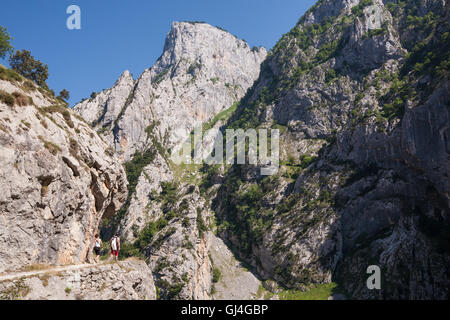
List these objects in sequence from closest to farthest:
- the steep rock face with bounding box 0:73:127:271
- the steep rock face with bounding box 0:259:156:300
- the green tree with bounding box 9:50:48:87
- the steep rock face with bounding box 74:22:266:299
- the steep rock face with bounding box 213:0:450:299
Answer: the steep rock face with bounding box 0:259:156:300 → the steep rock face with bounding box 0:73:127:271 → the green tree with bounding box 9:50:48:87 → the steep rock face with bounding box 213:0:450:299 → the steep rock face with bounding box 74:22:266:299

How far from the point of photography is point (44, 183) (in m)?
27.0

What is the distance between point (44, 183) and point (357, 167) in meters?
92.9

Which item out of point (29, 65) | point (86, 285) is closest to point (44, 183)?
point (86, 285)

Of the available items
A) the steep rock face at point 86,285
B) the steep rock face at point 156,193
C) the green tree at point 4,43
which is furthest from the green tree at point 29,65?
the steep rock face at point 156,193

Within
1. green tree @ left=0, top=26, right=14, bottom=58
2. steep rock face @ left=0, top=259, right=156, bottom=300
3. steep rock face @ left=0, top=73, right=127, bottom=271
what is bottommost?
steep rock face @ left=0, top=259, right=156, bottom=300

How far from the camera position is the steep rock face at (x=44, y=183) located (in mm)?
23578

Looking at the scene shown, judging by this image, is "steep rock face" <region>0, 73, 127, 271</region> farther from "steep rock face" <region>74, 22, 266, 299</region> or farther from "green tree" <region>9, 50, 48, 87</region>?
"steep rock face" <region>74, 22, 266, 299</region>

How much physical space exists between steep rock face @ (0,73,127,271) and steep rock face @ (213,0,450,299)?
67591 millimetres

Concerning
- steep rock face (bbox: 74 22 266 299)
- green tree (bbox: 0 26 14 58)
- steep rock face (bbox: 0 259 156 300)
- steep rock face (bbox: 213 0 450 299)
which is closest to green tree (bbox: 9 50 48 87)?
green tree (bbox: 0 26 14 58)

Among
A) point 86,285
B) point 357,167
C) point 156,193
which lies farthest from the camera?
point 156,193

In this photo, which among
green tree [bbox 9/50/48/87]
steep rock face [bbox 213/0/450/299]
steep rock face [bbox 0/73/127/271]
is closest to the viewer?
steep rock face [bbox 0/73/127/271]

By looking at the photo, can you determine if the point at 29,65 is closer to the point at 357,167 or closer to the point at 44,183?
the point at 44,183

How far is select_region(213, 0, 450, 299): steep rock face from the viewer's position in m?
71.4
